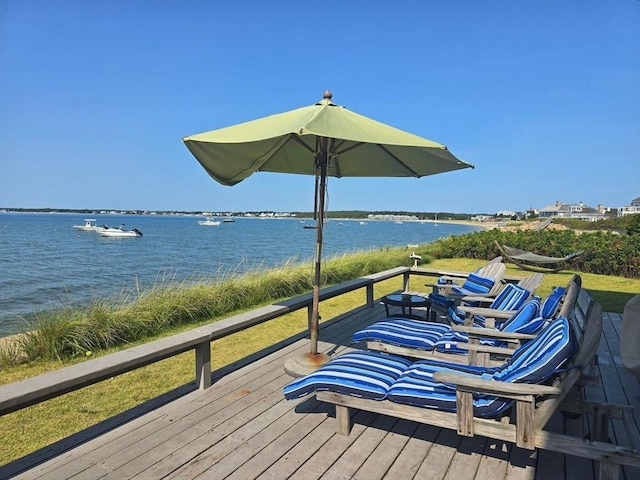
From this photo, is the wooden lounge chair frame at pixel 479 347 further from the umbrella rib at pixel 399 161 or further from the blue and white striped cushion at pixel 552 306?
the umbrella rib at pixel 399 161

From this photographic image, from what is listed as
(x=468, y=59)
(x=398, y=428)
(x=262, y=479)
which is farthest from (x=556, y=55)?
(x=262, y=479)

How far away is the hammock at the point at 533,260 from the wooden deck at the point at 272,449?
8.27 meters

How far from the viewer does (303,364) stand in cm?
331

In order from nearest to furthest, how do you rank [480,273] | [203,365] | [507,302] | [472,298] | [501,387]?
[501,387] < [203,365] < [507,302] < [472,298] < [480,273]

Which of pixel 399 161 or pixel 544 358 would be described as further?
pixel 399 161

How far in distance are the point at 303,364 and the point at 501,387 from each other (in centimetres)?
186

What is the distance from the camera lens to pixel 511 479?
6.19 ft

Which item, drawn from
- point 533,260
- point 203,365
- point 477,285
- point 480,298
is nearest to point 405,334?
point 203,365

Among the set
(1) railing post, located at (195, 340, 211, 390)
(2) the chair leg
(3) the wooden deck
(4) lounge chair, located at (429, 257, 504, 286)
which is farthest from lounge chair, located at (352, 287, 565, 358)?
(4) lounge chair, located at (429, 257, 504, 286)

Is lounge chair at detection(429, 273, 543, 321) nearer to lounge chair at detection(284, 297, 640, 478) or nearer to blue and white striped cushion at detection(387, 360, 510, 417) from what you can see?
lounge chair at detection(284, 297, 640, 478)

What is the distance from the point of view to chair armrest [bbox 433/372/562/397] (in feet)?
5.75

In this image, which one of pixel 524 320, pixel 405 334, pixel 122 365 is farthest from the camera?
pixel 524 320

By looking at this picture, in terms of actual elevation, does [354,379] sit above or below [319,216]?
below

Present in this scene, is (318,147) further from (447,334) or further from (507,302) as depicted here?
(507,302)
